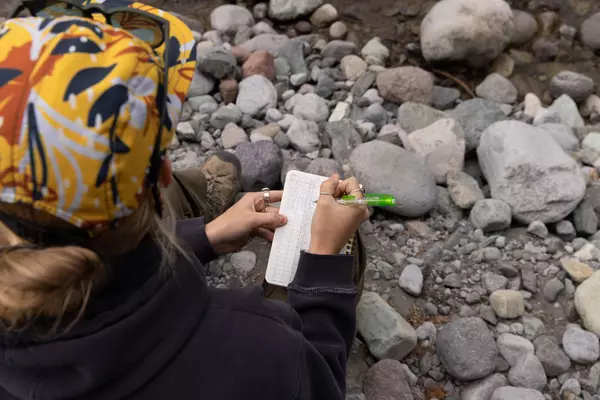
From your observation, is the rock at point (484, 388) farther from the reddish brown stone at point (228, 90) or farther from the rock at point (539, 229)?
the reddish brown stone at point (228, 90)

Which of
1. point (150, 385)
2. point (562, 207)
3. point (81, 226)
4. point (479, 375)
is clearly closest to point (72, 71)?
point (81, 226)

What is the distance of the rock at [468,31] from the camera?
9.67ft

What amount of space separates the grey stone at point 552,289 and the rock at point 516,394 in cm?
42

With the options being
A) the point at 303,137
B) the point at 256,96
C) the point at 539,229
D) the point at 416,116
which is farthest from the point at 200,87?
the point at 539,229

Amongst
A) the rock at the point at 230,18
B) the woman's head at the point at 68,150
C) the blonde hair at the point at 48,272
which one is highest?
the woman's head at the point at 68,150

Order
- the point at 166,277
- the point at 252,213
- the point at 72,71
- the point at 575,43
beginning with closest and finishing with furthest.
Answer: the point at 72,71
the point at 166,277
the point at 252,213
the point at 575,43

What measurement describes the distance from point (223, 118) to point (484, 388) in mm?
1621

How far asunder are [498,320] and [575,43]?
2.18 m

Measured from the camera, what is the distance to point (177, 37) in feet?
2.74

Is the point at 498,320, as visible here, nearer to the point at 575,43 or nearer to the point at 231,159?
the point at 231,159

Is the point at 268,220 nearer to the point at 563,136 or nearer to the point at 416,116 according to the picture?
the point at 416,116

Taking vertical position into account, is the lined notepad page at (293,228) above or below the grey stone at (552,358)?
above

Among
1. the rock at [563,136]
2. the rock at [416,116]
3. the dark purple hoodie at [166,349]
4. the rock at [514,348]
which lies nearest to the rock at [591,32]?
the rock at [563,136]

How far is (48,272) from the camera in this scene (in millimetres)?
665
